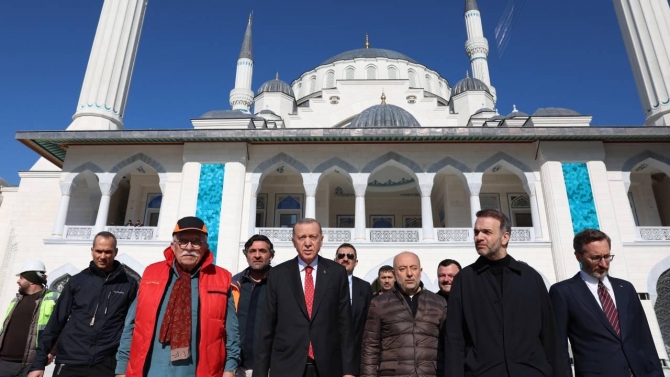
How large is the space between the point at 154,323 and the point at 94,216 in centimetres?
1351

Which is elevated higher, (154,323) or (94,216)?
(94,216)

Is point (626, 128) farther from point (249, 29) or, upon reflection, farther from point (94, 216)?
point (249, 29)

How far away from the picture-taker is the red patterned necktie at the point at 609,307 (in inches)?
109

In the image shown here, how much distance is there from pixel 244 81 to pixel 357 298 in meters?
24.4

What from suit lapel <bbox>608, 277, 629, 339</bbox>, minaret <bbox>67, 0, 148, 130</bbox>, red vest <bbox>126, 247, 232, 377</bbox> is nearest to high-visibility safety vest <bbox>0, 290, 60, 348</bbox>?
red vest <bbox>126, 247, 232, 377</bbox>

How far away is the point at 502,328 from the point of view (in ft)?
7.43

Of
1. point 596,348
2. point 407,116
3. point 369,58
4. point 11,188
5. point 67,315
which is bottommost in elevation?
point 596,348

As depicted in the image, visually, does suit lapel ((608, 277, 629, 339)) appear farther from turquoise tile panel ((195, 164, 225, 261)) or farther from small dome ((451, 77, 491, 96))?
small dome ((451, 77, 491, 96))

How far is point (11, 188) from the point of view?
1537cm

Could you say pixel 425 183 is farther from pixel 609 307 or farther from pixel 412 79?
pixel 412 79

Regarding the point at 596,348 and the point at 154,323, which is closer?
the point at 154,323

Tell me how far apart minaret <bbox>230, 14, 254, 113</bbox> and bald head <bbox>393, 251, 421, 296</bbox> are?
72.7ft

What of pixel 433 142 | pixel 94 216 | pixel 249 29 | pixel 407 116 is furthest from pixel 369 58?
pixel 94 216

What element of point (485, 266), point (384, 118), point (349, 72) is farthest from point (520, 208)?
point (349, 72)
